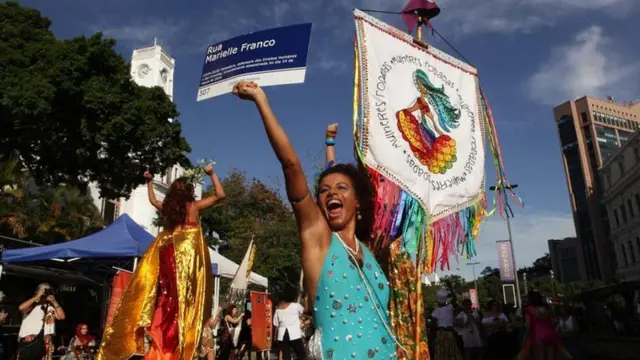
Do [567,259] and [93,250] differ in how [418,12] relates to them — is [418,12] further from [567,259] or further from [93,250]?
[567,259]

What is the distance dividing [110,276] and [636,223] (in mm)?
49860

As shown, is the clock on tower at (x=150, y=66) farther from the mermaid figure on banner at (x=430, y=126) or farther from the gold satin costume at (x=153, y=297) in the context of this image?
the mermaid figure on banner at (x=430, y=126)

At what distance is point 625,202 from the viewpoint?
49594 millimetres

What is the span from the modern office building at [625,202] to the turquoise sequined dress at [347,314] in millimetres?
49614

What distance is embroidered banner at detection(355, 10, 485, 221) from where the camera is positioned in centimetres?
294

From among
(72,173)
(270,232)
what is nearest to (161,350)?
(72,173)

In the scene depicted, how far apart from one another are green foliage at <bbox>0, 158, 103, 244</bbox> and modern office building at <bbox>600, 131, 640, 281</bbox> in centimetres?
4469

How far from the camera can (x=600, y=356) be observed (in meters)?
9.80

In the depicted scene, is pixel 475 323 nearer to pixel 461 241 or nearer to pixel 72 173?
pixel 461 241

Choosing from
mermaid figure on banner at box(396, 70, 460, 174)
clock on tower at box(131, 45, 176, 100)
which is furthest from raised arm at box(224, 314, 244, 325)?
clock on tower at box(131, 45, 176, 100)

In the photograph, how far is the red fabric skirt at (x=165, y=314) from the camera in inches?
161

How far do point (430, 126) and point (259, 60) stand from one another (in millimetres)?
1369

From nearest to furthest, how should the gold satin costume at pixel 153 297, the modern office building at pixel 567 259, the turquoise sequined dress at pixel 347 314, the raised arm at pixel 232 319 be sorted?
the turquoise sequined dress at pixel 347 314, the gold satin costume at pixel 153 297, the raised arm at pixel 232 319, the modern office building at pixel 567 259

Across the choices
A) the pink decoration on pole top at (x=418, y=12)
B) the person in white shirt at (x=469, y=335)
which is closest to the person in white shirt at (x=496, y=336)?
the person in white shirt at (x=469, y=335)
